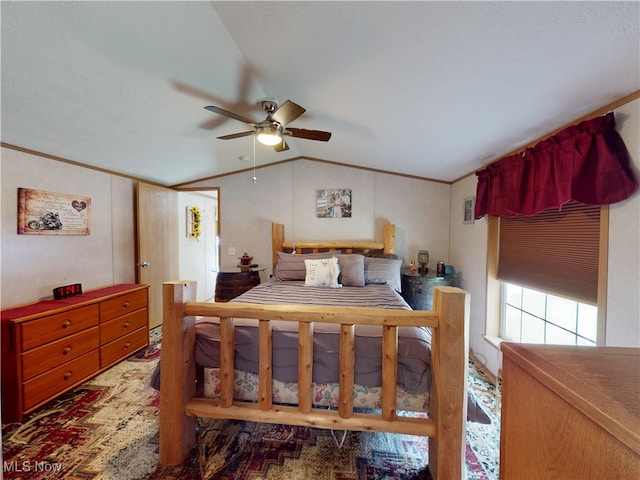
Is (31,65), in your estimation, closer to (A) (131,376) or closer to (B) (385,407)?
(A) (131,376)

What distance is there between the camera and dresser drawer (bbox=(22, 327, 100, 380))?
1717mm

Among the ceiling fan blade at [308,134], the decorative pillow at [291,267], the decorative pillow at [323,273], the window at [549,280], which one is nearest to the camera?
the window at [549,280]

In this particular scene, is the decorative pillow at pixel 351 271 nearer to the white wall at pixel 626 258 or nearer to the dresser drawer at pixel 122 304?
the white wall at pixel 626 258

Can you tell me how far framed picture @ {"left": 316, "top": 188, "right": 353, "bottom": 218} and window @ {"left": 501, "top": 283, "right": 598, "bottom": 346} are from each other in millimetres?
2072

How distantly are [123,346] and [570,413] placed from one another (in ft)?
11.0

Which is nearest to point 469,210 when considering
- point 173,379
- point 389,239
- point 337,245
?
point 389,239

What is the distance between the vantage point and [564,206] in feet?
5.39

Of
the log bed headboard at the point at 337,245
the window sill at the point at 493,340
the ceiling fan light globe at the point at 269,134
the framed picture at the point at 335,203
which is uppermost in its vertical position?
the ceiling fan light globe at the point at 269,134

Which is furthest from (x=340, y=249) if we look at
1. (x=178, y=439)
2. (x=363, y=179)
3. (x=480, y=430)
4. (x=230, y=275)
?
(x=178, y=439)

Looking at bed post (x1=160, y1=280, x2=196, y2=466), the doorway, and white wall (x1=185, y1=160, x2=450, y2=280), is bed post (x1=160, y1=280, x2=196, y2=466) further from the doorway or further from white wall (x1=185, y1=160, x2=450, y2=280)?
the doorway

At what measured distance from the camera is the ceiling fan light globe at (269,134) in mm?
1791

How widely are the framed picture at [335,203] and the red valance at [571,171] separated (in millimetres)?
1857

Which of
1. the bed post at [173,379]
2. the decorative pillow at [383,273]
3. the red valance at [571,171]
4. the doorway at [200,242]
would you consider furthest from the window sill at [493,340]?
the doorway at [200,242]

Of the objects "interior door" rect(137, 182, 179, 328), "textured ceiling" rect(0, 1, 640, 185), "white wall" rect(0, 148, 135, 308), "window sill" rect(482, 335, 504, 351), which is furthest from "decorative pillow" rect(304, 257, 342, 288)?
"white wall" rect(0, 148, 135, 308)
